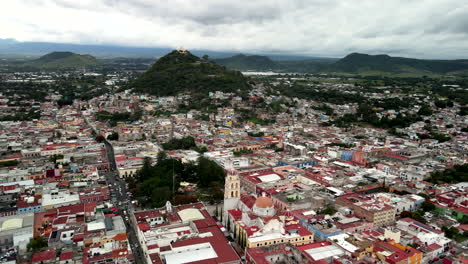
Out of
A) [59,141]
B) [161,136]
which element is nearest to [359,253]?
[161,136]

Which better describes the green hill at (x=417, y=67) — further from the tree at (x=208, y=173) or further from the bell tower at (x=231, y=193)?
the bell tower at (x=231, y=193)

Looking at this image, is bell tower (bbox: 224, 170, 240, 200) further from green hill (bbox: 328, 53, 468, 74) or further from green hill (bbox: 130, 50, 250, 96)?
green hill (bbox: 328, 53, 468, 74)

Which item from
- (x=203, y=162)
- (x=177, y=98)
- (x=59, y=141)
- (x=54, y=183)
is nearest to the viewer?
(x=54, y=183)

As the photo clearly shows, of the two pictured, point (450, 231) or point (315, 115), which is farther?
point (315, 115)

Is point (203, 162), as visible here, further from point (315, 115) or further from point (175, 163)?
point (315, 115)

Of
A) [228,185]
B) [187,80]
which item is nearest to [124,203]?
[228,185]

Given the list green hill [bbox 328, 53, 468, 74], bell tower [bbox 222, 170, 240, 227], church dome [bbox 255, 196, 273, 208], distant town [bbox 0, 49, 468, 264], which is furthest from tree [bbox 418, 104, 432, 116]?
green hill [bbox 328, 53, 468, 74]

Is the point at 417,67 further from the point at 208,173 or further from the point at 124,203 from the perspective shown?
the point at 124,203

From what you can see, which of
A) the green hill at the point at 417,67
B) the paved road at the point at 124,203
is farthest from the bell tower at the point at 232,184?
the green hill at the point at 417,67
